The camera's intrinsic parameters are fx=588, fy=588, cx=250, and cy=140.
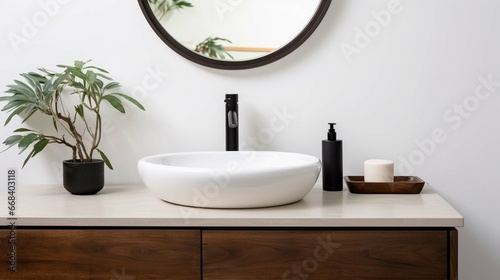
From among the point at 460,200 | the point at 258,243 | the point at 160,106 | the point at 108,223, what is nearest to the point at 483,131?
the point at 460,200

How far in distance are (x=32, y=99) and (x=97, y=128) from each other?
22 cm

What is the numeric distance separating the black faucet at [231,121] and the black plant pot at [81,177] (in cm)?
42

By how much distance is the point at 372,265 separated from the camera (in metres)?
1.43

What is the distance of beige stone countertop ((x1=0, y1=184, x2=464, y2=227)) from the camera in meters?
1.42

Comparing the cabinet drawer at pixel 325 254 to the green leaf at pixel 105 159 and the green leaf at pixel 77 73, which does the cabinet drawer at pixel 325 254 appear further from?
the green leaf at pixel 77 73

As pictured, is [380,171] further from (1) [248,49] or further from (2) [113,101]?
(2) [113,101]

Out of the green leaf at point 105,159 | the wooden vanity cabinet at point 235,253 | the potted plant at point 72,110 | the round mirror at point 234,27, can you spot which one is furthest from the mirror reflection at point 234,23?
the wooden vanity cabinet at point 235,253

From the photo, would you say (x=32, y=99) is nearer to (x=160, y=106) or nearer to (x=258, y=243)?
(x=160, y=106)

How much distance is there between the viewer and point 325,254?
1430mm

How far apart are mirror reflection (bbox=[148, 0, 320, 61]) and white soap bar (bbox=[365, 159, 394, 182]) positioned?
49 cm

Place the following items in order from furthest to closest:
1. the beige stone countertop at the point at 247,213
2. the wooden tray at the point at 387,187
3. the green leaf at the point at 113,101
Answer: the green leaf at the point at 113,101, the wooden tray at the point at 387,187, the beige stone countertop at the point at 247,213

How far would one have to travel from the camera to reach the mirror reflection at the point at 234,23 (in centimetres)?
190

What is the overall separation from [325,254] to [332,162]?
0.41 meters

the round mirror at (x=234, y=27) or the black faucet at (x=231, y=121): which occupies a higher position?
the round mirror at (x=234, y=27)
